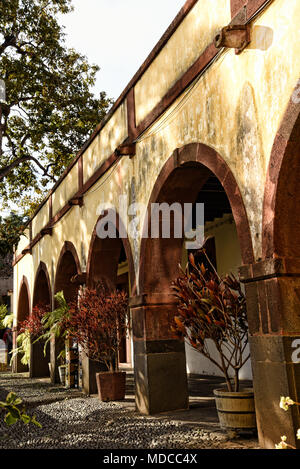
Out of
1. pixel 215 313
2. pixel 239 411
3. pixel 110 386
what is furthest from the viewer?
pixel 110 386

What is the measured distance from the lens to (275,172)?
4277 mm

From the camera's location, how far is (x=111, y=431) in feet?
18.9

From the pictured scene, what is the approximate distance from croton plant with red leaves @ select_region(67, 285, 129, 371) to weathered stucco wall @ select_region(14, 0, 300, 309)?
4.54 ft

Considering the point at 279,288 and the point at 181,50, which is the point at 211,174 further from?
the point at 279,288

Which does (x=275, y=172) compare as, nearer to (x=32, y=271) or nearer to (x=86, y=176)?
(x=86, y=176)

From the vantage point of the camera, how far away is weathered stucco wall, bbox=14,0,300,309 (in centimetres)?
435

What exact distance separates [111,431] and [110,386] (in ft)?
7.87

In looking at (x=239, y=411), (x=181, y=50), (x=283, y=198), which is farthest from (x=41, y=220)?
(x=283, y=198)

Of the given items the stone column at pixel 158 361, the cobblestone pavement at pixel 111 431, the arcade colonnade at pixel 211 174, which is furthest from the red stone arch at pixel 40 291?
the stone column at pixel 158 361

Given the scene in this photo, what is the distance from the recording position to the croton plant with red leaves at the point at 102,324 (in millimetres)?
8258

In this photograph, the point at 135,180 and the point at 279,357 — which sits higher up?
the point at 135,180

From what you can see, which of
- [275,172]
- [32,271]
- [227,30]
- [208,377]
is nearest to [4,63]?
[32,271]
